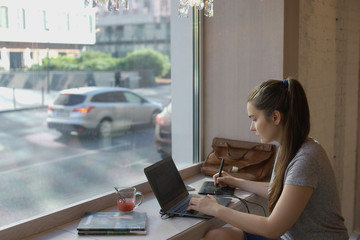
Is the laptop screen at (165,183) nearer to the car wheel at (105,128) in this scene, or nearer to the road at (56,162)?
the road at (56,162)

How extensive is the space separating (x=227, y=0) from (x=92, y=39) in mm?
918

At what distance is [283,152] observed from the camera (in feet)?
5.73

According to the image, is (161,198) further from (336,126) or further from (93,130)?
(336,126)

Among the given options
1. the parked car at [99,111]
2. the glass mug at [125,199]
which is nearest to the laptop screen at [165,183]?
the glass mug at [125,199]

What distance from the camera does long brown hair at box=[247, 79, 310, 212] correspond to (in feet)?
5.62

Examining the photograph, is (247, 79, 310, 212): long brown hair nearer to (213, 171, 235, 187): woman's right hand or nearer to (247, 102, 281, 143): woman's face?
(247, 102, 281, 143): woman's face

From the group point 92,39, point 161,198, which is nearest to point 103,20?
point 92,39

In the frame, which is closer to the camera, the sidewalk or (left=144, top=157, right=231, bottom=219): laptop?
(left=144, top=157, right=231, bottom=219): laptop

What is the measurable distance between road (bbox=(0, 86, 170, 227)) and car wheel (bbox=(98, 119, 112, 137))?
6 centimetres

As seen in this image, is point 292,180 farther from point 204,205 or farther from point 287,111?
point 204,205

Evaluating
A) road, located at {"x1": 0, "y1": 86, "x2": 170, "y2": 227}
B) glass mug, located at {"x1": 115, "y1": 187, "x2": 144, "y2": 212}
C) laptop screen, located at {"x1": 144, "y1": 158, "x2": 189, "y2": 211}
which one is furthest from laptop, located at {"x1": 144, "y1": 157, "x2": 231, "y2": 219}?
road, located at {"x1": 0, "y1": 86, "x2": 170, "y2": 227}

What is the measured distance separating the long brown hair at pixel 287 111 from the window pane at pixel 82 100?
1.01 m

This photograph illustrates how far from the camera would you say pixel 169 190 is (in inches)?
82.0

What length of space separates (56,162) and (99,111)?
835 millimetres
